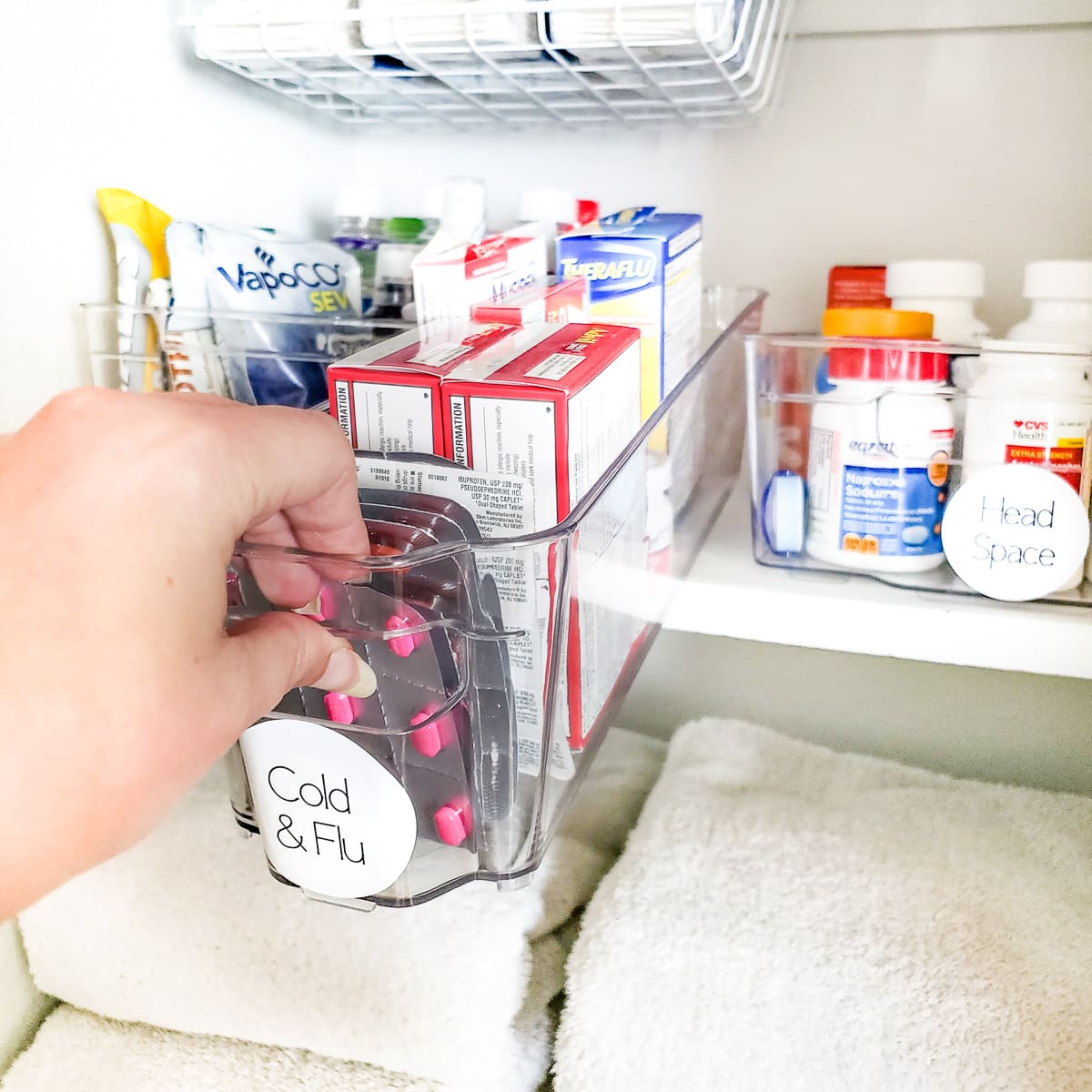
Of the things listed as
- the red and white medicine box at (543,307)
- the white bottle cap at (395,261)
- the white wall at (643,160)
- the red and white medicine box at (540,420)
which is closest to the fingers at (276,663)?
the red and white medicine box at (540,420)

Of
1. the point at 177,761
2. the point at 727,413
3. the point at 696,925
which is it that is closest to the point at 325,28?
the point at 727,413

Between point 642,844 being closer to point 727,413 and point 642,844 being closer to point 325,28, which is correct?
point 727,413

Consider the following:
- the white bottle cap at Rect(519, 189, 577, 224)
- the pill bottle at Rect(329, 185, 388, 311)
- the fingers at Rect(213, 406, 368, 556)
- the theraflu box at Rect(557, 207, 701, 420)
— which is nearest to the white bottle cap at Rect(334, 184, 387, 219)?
the pill bottle at Rect(329, 185, 388, 311)

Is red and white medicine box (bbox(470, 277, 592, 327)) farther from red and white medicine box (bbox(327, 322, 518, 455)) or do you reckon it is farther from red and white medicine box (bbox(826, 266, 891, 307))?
red and white medicine box (bbox(826, 266, 891, 307))

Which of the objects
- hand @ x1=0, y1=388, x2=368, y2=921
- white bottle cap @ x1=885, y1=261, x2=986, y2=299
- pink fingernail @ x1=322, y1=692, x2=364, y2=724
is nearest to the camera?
hand @ x1=0, y1=388, x2=368, y2=921

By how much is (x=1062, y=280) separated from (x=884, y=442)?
153 millimetres

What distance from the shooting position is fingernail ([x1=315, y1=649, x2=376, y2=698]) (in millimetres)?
376

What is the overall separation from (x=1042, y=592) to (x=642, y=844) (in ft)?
0.99

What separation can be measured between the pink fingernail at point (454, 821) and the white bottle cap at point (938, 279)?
0.45 meters

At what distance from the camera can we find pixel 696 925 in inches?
23.0

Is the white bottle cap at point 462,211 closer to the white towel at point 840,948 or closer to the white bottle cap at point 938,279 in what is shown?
the white bottle cap at point 938,279

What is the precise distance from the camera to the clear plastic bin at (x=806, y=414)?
0.55m

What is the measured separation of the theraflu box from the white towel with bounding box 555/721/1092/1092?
0.30 metres

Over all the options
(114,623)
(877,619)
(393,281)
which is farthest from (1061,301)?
(114,623)
